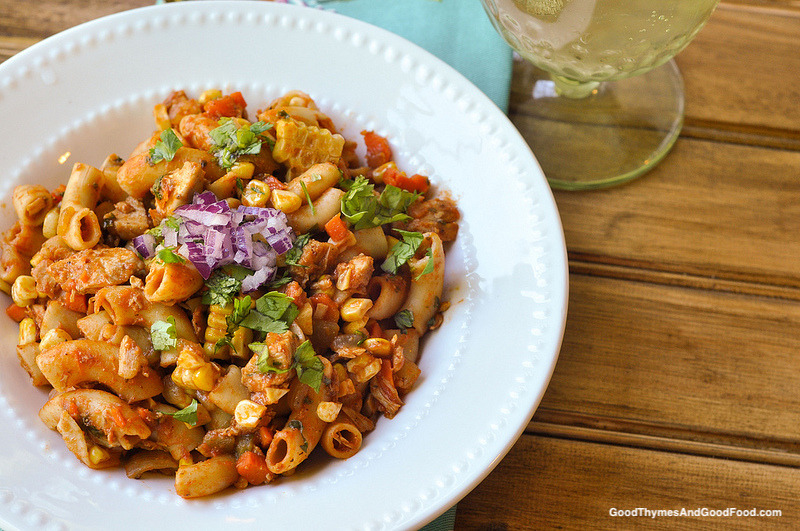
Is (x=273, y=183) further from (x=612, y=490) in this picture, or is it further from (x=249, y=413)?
(x=612, y=490)

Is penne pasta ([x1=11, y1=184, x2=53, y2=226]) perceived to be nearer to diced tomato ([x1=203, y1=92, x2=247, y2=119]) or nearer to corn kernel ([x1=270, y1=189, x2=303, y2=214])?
diced tomato ([x1=203, y1=92, x2=247, y2=119])

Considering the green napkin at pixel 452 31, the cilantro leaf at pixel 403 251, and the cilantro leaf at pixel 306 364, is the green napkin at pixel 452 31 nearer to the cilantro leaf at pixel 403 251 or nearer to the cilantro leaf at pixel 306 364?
the cilantro leaf at pixel 403 251

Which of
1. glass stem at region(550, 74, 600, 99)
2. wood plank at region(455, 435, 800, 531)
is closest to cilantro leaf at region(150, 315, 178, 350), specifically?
wood plank at region(455, 435, 800, 531)

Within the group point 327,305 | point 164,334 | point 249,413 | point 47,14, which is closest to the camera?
point 249,413

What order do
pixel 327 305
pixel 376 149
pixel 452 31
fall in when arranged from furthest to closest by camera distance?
pixel 452 31 → pixel 376 149 → pixel 327 305

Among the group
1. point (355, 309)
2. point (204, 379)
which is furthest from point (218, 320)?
point (355, 309)

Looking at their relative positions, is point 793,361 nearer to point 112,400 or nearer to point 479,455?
point 479,455
